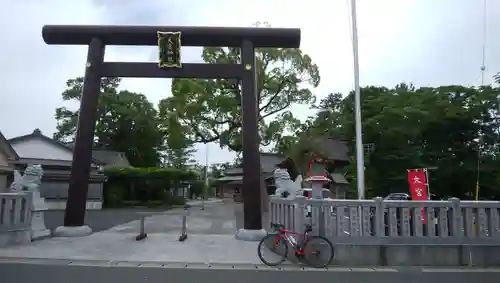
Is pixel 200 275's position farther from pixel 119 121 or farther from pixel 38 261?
pixel 119 121

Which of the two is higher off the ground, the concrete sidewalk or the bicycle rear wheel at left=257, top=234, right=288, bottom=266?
the bicycle rear wheel at left=257, top=234, right=288, bottom=266

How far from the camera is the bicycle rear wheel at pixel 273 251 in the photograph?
340 inches

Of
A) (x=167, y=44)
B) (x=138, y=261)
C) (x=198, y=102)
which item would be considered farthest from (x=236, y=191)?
(x=138, y=261)

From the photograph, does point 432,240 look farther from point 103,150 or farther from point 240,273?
point 103,150

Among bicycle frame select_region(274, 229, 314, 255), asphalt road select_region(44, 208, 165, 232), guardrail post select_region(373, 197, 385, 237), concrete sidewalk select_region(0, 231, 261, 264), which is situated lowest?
asphalt road select_region(44, 208, 165, 232)

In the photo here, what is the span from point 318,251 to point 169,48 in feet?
26.9

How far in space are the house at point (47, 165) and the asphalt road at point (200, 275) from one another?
20169 millimetres

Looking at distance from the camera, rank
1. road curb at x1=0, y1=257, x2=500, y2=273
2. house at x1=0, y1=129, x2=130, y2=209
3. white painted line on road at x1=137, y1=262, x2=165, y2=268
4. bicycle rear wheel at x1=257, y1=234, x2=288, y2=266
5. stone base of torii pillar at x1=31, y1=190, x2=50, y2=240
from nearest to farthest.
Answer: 1. road curb at x1=0, y1=257, x2=500, y2=273
2. white painted line on road at x1=137, y1=262, x2=165, y2=268
3. bicycle rear wheel at x1=257, y1=234, x2=288, y2=266
4. stone base of torii pillar at x1=31, y1=190, x2=50, y2=240
5. house at x1=0, y1=129, x2=130, y2=209

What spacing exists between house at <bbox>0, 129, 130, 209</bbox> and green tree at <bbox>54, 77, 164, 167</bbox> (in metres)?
9.57

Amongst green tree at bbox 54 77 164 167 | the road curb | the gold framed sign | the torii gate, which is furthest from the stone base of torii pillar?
green tree at bbox 54 77 164 167

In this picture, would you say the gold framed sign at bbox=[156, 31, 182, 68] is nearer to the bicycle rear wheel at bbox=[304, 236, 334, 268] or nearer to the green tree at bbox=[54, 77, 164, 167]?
the bicycle rear wheel at bbox=[304, 236, 334, 268]

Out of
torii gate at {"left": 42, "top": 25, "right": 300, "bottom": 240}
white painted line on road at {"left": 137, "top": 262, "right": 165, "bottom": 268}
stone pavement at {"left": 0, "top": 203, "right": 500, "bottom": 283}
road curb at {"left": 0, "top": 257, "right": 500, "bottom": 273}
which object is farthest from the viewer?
torii gate at {"left": 42, "top": 25, "right": 300, "bottom": 240}

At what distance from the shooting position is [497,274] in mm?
7852

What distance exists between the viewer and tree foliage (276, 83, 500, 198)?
2342cm
